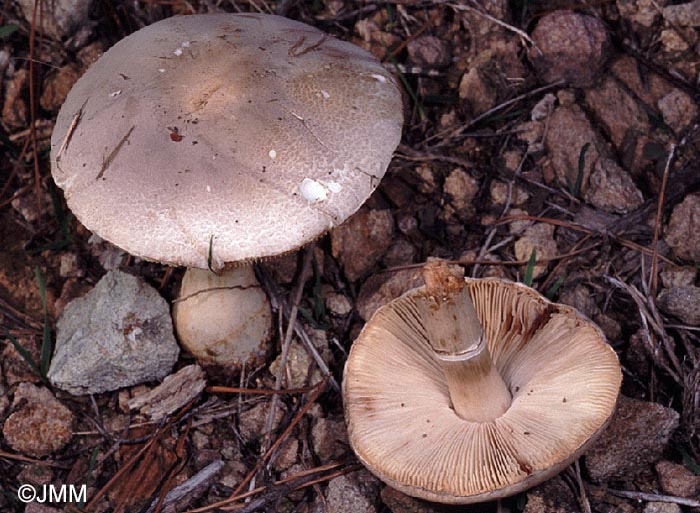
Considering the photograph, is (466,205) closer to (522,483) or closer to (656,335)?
(656,335)

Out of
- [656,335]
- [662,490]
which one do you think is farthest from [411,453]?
[656,335]

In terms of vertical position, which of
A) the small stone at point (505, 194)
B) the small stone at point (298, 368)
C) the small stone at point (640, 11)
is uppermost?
the small stone at point (640, 11)

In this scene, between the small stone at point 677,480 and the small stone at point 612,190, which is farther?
the small stone at point 612,190

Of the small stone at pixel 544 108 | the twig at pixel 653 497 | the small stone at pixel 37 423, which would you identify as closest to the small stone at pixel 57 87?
the small stone at pixel 37 423

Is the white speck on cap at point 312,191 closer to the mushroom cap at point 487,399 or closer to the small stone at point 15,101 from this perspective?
the mushroom cap at point 487,399

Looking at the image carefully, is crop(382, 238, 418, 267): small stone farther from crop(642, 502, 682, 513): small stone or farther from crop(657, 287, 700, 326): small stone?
crop(642, 502, 682, 513): small stone

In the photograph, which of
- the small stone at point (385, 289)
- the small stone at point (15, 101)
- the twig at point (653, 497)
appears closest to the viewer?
the twig at point (653, 497)

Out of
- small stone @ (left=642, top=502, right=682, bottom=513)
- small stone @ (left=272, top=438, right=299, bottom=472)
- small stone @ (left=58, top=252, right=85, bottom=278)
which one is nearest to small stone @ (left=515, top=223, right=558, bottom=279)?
small stone @ (left=642, top=502, right=682, bottom=513)
